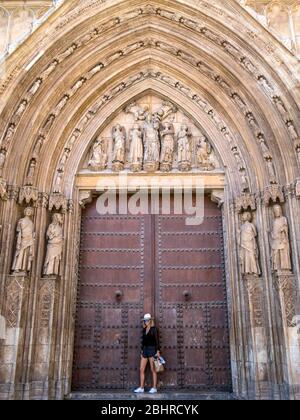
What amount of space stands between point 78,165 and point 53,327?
9.45 feet

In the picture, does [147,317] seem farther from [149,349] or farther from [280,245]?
[280,245]

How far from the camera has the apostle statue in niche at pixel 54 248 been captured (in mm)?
6841

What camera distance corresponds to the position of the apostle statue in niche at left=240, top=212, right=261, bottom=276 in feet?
22.3

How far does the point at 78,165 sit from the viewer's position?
7.80 meters

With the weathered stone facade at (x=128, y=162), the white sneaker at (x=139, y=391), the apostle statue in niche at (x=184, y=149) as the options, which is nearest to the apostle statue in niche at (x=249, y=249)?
the weathered stone facade at (x=128, y=162)

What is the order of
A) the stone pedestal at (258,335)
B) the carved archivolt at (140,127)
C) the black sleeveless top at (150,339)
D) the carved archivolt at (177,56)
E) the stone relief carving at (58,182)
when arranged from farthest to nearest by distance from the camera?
1. the carved archivolt at (140,127)
2. the stone relief carving at (58,182)
3. the carved archivolt at (177,56)
4. the black sleeveless top at (150,339)
5. the stone pedestal at (258,335)

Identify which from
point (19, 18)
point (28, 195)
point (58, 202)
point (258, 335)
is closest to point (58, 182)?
point (58, 202)

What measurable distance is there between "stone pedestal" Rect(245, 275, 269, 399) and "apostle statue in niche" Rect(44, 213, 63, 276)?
3.06 m

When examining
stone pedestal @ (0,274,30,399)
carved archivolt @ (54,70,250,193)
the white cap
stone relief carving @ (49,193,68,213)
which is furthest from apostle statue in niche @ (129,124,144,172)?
stone pedestal @ (0,274,30,399)

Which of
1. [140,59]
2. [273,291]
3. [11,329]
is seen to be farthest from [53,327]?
[140,59]

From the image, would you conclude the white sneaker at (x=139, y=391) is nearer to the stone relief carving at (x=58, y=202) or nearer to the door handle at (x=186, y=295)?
the door handle at (x=186, y=295)

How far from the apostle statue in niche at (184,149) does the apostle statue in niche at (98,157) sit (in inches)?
55.4

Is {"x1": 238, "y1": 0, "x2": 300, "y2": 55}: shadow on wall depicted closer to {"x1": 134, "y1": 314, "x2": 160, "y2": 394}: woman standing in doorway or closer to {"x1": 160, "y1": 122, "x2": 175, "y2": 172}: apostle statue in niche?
{"x1": 160, "y1": 122, "x2": 175, "y2": 172}: apostle statue in niche
